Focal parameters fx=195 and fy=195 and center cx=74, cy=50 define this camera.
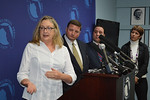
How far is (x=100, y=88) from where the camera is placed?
5.03ft

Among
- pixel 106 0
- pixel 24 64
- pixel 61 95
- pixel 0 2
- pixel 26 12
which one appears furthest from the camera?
pixel 106 0

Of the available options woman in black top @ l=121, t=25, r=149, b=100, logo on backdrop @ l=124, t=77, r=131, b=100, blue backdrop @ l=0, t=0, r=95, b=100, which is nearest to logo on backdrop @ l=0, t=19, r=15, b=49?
blue backdrop @ l=0, t=0, r=95, b=100

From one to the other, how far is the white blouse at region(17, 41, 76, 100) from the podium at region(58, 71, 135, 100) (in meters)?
0.11

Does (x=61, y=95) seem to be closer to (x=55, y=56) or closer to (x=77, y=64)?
(x=55, y=56)

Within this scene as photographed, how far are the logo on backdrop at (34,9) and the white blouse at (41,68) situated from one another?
1.66ft

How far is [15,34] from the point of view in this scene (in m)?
1.73

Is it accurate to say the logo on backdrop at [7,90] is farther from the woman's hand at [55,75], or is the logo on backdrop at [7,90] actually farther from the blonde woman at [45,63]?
the woman's hand at [55,75]

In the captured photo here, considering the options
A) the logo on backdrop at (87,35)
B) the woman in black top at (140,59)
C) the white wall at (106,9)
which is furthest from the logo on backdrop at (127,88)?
the white wall at (106,9)

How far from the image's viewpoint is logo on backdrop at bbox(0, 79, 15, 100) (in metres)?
1.61

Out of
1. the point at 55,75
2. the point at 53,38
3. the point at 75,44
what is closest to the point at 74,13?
the point at 75,44

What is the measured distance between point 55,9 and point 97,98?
1.33 m

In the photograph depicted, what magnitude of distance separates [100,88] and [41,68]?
49 cm

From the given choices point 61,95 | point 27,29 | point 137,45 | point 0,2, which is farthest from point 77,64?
point 137,45

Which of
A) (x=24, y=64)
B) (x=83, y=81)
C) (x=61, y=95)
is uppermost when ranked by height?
(x=24, y=64)
